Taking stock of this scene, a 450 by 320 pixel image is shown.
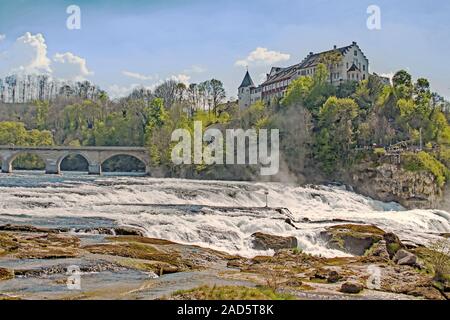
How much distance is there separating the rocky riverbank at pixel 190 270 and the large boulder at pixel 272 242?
0.04 m

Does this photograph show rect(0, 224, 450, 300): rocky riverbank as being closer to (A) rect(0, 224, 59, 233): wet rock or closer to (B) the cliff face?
(A) rect(0, 224, 59, 233): wet rock

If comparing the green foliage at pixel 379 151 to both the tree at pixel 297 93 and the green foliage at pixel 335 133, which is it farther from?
the tree at pixel 297 93

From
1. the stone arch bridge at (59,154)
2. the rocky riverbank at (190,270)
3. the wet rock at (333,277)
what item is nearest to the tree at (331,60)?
the stone arch bridge at (59,154)

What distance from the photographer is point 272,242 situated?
1908 cm

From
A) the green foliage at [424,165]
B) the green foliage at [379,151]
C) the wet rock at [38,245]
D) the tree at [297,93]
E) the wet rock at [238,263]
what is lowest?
the wet rock at [238,263]

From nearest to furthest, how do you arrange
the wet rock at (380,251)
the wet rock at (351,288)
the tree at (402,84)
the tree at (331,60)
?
the wet rock at (351,288), the wet rock at (380,251), the tree at (402,84), the tree at (331,60)

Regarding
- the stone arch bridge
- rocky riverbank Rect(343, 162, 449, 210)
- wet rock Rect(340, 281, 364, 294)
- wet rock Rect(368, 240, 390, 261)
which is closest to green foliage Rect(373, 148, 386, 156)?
rocky riverbank Rect(343, 162, 449, 210)

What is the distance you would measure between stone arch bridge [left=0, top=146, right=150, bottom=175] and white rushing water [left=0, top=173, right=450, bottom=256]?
28889 mm

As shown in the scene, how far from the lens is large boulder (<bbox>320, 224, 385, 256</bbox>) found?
19859mm

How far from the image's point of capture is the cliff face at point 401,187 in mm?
44781

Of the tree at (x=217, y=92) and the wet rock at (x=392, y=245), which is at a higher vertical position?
the tree at (x=217, y=92)

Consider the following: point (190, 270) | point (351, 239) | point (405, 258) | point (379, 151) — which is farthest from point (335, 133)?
point (190, 270)

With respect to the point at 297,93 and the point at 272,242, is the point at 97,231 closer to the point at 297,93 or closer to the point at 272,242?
the point at 272,242
